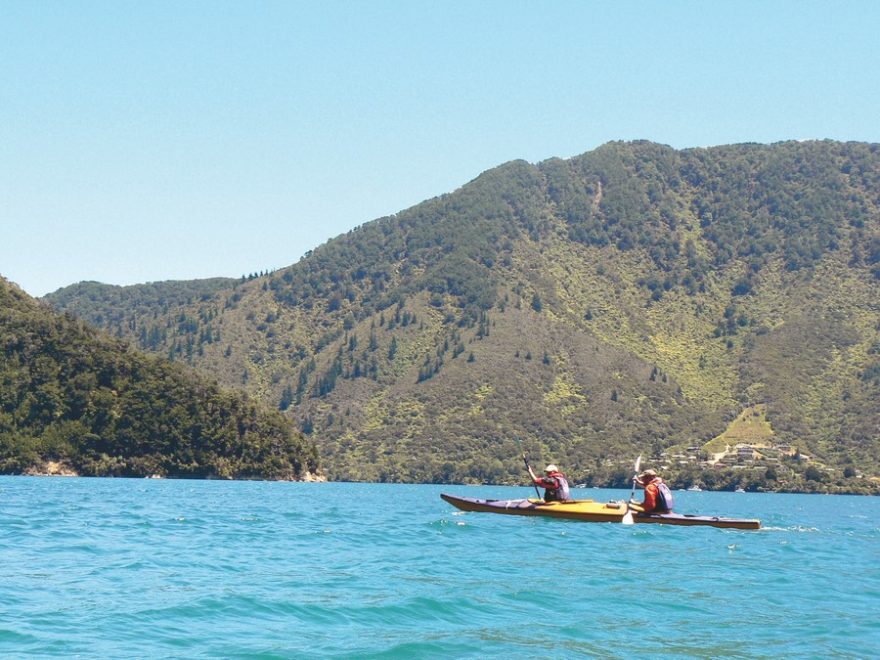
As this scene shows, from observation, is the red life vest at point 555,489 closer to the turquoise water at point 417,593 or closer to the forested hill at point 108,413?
the turquoise water at point 417,593

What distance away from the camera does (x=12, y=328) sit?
162 metres

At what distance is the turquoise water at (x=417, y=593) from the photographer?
24656mm

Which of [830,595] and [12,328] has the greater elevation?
[12,328]

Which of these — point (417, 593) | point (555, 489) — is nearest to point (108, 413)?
point (555, 489)

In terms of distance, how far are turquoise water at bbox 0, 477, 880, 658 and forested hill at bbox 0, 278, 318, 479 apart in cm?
10436

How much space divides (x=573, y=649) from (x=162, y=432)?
5614 inches

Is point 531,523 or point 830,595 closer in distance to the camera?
point 830,595

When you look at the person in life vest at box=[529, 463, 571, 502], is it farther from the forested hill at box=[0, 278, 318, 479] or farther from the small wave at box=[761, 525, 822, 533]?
the forested hill at box=[0, 278, 318, 479]

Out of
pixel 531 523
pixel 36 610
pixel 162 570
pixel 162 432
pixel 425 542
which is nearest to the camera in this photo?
pixel 36 610

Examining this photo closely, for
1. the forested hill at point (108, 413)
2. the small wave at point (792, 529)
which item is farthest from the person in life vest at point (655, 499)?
the forested hill at point (108, 413)

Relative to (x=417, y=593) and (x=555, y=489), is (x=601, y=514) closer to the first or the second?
(x=555, y=489)

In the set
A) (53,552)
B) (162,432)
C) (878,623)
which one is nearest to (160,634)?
(53,552)

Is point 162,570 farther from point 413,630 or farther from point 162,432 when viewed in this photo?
point 162,432

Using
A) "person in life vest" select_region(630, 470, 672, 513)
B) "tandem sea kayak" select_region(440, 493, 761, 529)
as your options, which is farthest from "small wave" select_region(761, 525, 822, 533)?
"person in life vest" select_region(630, 470, 672, 513)
